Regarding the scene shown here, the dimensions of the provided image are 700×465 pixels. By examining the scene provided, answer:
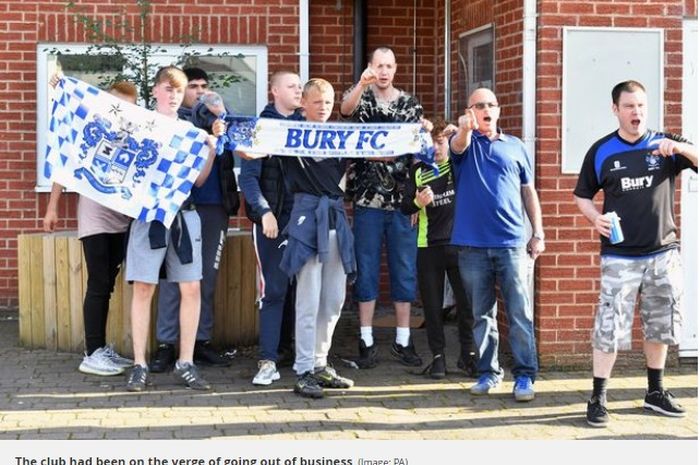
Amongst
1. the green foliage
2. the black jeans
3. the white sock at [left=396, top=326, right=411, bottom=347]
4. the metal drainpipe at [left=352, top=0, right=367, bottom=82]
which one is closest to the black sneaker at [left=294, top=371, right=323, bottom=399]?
the white sock at [left=396, top=326, right=411, bottom=347]

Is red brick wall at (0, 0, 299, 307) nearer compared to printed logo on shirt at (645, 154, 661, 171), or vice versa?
printed logo on shirt at (645, 154, 661, 171)

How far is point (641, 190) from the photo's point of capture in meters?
7.09

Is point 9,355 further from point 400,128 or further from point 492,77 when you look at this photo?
point 492,77

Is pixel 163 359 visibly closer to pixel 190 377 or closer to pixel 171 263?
pixel 190 377

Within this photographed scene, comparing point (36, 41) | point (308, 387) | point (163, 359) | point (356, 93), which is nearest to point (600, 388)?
point (308, 387)

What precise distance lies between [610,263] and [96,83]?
516cm

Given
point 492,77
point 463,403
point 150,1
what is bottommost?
point 463,403

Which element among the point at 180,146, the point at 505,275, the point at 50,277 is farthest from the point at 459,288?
the point at 50,277

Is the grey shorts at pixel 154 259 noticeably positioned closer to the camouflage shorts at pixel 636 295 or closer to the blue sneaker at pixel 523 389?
the blue sneaker at pixel 523 389

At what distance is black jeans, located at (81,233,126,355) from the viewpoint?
823cm

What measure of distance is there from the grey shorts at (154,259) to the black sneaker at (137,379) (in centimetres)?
58

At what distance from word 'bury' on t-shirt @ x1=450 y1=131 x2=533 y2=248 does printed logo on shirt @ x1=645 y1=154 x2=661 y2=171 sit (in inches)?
32.8

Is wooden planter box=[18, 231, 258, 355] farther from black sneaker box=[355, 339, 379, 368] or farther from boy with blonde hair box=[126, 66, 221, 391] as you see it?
black sneaker box=[355, 339, 379, 368]

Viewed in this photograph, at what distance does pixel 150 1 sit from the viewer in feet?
33.9
